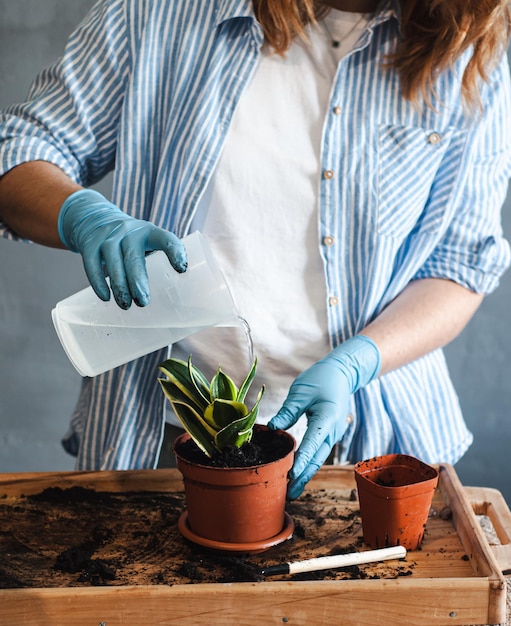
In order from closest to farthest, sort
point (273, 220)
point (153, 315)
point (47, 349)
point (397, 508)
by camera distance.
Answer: point (397, 508)
point (153, 315)
point (273, 220)
point (47, 349)

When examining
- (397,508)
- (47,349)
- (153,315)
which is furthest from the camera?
(47,349)

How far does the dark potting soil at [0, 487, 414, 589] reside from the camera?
3.40 feet

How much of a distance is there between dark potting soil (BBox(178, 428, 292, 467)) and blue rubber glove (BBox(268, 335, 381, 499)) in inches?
1.0

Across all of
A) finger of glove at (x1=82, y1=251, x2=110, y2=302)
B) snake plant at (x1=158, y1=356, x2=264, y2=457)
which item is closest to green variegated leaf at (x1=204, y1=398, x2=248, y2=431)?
snake plant at (x1=158, y1=356, x2=264, y2=457)

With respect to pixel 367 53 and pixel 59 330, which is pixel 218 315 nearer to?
pixel 59 330

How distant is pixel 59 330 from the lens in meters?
1.13

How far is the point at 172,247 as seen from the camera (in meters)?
1.09

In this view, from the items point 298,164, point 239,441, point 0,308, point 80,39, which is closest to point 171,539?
point 239,441

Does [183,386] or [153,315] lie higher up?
[153,315]

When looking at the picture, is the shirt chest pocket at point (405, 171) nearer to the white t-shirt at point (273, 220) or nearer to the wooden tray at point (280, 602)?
the white t-shirt at point (273, 220)

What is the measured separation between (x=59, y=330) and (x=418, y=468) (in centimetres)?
59

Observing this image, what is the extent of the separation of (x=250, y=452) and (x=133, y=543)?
222mm

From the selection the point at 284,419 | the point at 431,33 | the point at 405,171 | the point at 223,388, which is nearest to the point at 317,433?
the point at 284,419

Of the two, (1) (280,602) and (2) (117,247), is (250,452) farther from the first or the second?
(2) (117,247)
